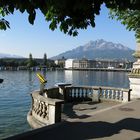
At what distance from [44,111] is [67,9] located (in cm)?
871

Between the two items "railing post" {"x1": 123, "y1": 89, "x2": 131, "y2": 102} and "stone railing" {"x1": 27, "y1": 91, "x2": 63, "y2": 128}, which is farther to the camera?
"railing post" {"x1": 123, "y1": 89, "x2": 131, "y2": 102}

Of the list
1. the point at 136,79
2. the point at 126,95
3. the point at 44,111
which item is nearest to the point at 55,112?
the point at 44,111

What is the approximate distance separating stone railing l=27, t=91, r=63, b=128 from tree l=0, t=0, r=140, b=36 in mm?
6145

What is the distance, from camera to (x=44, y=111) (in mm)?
13805

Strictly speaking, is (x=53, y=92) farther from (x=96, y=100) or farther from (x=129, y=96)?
(x=129, y=96)

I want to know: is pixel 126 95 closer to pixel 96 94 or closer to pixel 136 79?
pixel 136 79

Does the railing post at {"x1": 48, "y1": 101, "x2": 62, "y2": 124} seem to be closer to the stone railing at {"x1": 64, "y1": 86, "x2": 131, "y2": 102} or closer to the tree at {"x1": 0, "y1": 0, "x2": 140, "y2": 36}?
the tree at {"x1": 0, "y1": 0, "x2": 140, "y2": 36}

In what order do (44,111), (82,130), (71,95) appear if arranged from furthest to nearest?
(71,95)
(44,111)
(82,130)

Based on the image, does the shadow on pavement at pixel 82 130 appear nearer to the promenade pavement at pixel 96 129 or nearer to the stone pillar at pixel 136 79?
the promenade pavement at pixel 96 129

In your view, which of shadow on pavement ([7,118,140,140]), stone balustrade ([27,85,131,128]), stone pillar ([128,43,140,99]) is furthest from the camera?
stone pillar ([128,43,140,99])

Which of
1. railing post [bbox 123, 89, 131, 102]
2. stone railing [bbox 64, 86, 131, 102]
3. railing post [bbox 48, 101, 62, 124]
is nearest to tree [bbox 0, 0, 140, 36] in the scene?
railing post [bbox 48, 101, 62, 124]

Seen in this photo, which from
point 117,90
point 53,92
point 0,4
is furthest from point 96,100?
point 0,4

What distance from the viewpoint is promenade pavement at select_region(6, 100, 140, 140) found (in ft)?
31.4

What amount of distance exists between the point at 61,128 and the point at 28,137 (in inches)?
64.2
